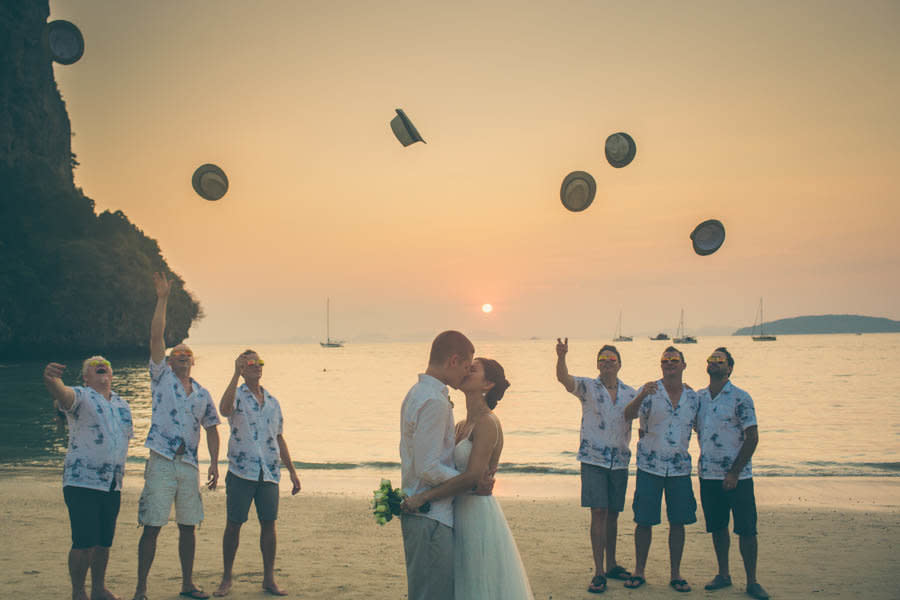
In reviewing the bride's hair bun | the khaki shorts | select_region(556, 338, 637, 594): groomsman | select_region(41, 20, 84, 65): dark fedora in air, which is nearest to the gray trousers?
the bride's hair bun

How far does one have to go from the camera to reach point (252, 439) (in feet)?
22.7

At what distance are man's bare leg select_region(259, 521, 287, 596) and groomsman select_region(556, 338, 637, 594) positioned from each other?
10.3 feet

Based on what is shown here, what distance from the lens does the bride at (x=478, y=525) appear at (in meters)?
4.08

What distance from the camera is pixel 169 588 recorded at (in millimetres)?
7223

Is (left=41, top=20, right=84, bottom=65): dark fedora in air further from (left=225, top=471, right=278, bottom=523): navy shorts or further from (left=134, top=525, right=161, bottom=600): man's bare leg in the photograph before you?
(left=134, top=525, right=161, bottom=600): man's bare leg

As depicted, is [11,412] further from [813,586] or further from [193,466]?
[813,586]

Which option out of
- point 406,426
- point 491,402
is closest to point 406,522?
point 406,426

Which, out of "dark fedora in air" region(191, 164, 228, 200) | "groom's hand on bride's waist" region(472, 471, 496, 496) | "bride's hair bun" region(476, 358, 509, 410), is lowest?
"groom's hand on bride's waist" region(472, 471, 496, 496)

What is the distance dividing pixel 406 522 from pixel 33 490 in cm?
1326

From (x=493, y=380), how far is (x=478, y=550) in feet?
3.61

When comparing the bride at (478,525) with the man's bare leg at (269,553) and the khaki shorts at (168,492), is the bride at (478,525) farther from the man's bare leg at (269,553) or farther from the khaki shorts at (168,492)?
the man's bare leg at (269,553)

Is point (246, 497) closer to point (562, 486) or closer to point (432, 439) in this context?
point (432, 439)

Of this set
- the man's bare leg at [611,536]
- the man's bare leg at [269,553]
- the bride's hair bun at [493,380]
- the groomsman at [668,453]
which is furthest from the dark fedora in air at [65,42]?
the man's bare leg at [611,536]

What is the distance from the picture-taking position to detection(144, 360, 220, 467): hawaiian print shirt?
637 centimetres
